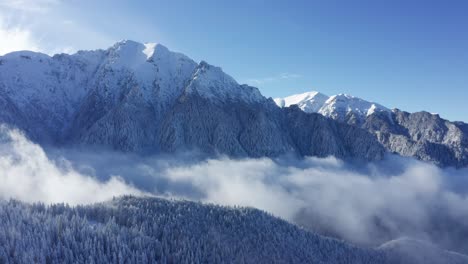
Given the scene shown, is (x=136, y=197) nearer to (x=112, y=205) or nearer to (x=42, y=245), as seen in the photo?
(x=112, y=205)

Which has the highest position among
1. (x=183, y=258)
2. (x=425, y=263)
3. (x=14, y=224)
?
(x=14, y=224)

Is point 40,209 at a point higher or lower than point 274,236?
higher

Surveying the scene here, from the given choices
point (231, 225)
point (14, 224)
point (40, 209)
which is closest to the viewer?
point (14, 224)

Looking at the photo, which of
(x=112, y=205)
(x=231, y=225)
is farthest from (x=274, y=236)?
(x=112, y=205)

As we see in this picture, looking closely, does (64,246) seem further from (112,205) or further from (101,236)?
(112,205)

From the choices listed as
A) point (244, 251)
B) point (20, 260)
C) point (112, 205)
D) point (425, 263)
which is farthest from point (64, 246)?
point (425, 263)

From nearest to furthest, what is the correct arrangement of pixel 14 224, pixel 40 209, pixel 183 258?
pixel 14 224, pixel 183 258, pixel 40 209

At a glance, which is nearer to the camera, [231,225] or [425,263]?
[231,225]
